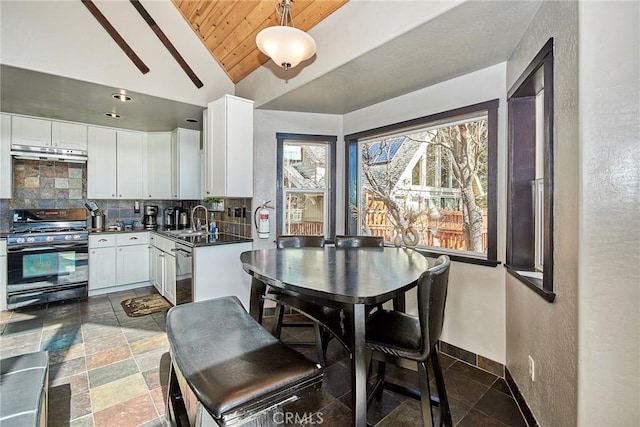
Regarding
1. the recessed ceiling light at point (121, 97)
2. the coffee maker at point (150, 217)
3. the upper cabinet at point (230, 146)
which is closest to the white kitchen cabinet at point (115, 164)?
the coffee maker at point (150, 217)

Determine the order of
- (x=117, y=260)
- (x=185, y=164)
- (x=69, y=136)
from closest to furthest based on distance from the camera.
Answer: (x=69, y=136)
(x=117, y=260)
(x=185, y=164)

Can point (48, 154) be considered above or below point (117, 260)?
above

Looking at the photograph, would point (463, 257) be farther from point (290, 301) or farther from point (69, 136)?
point (69, 136)

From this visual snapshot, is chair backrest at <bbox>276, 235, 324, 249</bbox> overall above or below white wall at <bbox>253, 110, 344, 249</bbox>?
below

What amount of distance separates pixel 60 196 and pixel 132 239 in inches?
45.7

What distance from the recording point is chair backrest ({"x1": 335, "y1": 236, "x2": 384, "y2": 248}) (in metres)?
2.58

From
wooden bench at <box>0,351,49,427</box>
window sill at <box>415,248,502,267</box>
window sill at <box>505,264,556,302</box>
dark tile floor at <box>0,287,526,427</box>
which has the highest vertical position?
window sill at <box>415,248,502,267</box>

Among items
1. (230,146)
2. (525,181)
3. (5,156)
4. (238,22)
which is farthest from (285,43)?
(5,156)

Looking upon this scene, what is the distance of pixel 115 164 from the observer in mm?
4203

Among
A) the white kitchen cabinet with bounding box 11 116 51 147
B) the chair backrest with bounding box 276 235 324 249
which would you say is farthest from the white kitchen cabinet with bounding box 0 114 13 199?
the chair backrest with bounding box 276 235 324 249

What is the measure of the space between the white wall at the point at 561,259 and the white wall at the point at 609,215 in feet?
0.15

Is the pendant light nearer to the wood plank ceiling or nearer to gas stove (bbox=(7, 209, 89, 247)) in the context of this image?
the wood plank ceiling

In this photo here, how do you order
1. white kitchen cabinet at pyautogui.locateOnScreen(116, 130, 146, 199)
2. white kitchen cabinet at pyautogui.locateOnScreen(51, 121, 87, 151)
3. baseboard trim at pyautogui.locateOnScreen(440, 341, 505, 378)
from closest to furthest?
1. baseboard trim at pyautogui.locateOnScreen(440, 341, 505, 378)
2. white kitchen cabinet at pyautogui.locateOnScreen(51, 121, 87, 151)
3. white kitchen cabinet at pyautogui.locateOnScreen(116, 130, 146, 199)

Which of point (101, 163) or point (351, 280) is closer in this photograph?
point (351, 280)
